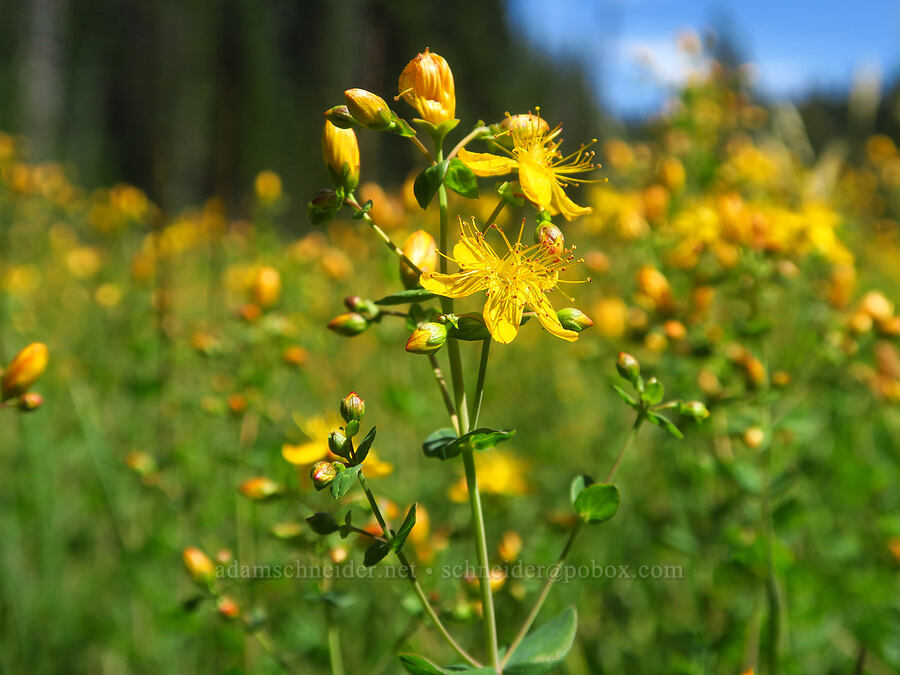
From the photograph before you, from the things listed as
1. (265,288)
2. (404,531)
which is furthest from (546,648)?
(265,288)

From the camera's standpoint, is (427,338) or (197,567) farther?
(197,567)

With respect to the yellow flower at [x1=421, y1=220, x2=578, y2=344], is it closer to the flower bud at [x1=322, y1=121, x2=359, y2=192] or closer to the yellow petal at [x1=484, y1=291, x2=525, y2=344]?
the yellow petal at [x1=484, y1=291, x2=525, y2=344]

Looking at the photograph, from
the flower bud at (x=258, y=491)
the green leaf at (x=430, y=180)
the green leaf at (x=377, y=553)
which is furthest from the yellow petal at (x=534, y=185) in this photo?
the flower bud at (x=258, y=491)

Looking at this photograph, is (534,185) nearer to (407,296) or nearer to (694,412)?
(407,296)

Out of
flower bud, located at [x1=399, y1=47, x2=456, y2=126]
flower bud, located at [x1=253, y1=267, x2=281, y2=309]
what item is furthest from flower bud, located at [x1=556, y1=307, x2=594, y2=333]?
flower bud, located at [x1=253, y1=267, x2=281, y2=309]

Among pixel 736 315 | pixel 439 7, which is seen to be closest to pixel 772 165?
pixel 736 315

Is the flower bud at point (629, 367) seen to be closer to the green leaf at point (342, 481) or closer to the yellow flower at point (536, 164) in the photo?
the yellow flower at point (536, 164)

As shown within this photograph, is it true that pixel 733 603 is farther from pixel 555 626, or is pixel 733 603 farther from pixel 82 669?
pixel 82 669
